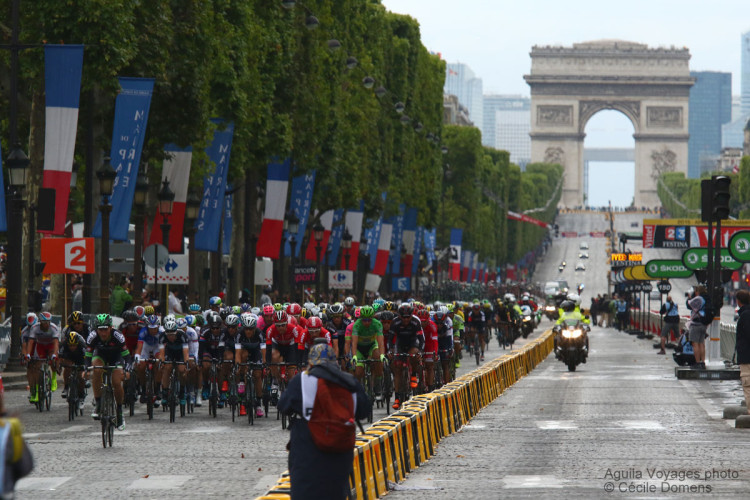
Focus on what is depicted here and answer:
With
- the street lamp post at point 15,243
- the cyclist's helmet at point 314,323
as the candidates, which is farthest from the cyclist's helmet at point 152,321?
the street lamp post at point 15,243

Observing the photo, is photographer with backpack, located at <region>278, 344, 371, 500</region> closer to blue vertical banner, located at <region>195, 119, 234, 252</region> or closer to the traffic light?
the traffic light

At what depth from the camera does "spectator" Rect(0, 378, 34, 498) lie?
728 centimetres

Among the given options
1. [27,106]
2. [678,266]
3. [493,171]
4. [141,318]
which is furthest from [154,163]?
[493,171]

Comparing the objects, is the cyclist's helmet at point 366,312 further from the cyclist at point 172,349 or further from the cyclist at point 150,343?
the cyclist at point 150,343

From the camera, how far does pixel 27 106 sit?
3550cm

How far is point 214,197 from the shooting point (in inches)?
1480

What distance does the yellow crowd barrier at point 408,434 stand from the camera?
13484 millimetres

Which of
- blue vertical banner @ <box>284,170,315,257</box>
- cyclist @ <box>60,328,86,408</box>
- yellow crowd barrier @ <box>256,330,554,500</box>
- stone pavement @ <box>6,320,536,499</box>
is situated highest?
blue vertical banner @ <box>284,170,315,257</box>

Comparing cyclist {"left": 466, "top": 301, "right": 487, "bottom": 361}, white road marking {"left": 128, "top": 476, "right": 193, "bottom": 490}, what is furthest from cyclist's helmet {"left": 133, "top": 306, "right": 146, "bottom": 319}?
cyclist {"left": 466, "top": 301, "right": 487, "bottom": 361}

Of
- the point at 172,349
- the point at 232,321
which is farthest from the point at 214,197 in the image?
the point at 232,321

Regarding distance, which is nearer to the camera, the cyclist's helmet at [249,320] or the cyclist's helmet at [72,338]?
the cyclist's helmet at [72,338]

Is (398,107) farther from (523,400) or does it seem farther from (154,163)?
(523,400)

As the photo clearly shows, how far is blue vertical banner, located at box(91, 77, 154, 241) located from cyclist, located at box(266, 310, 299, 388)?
8020 mm

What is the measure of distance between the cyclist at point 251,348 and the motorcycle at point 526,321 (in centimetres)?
4074
